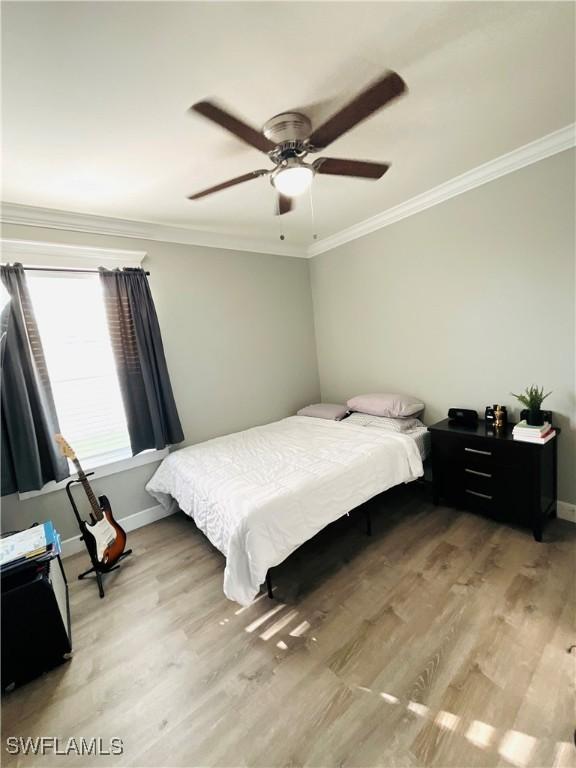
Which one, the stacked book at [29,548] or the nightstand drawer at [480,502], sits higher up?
the stacked book at [29,548]

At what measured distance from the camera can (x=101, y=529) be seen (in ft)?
7.48

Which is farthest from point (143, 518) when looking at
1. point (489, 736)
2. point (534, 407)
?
point (534, 407)

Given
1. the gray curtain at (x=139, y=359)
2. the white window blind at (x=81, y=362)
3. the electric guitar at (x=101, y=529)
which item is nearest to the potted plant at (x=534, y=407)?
the gray curtain at (x=139, y=359)

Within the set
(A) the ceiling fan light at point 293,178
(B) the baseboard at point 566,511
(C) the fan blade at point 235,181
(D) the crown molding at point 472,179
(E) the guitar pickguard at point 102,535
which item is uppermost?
(D) the crown molding at point 472,179

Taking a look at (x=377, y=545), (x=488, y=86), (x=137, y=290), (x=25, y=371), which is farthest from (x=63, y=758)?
(x=488, y=86)

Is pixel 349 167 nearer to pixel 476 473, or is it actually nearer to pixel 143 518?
pixel 476 473

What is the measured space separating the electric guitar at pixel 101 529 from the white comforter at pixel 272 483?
47 centimetres

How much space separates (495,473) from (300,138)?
2460mm

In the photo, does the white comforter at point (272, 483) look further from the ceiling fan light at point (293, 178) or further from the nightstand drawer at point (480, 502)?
the ceiling fan light at point (293, 178)

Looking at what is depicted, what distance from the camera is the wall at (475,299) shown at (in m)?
2.26

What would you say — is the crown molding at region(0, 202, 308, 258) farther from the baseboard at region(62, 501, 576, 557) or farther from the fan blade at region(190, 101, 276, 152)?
the baseboard at region(62, 501, 576, 557)

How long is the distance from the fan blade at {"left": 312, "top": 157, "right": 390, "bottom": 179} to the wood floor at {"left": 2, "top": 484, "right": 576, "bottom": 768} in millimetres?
2371

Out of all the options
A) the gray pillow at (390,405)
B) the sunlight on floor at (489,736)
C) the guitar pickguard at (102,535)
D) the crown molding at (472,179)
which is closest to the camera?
the sunlight on floor at (489,736)

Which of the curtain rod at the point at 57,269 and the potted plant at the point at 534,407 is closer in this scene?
the potted plant at the point at 534,407
